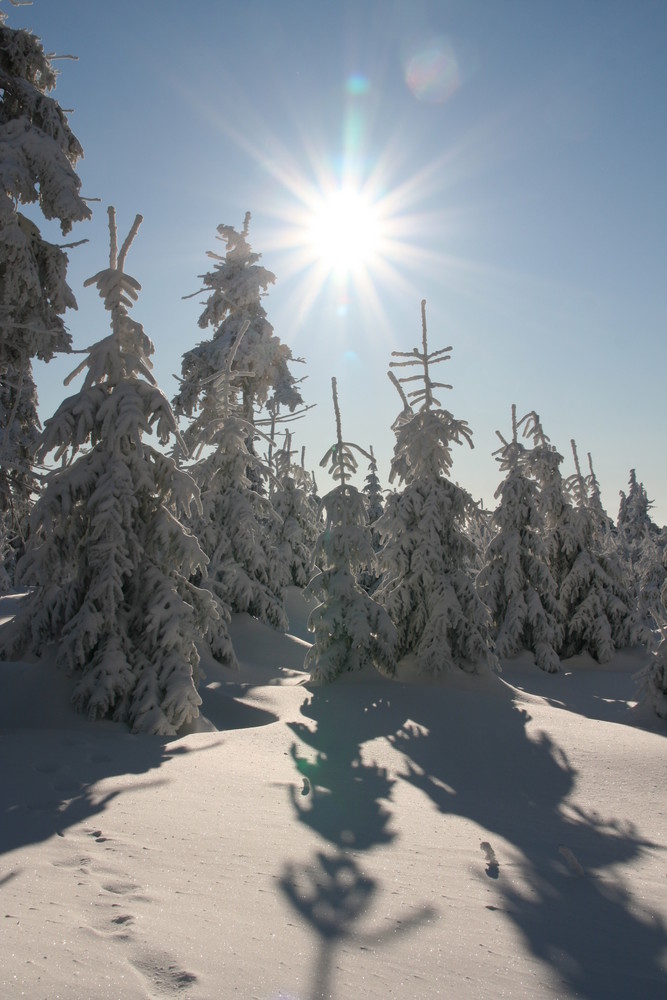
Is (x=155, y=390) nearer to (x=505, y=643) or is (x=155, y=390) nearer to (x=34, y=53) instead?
(x=34, y=53)

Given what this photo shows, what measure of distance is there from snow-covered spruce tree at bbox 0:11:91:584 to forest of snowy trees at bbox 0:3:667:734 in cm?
3

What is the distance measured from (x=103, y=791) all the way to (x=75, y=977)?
286cm

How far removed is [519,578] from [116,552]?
14.5 metres

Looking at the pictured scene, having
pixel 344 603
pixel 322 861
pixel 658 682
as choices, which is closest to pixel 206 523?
pixel 344 603

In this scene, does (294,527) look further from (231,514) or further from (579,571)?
(579,571)

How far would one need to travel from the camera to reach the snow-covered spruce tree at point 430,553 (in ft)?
42.0

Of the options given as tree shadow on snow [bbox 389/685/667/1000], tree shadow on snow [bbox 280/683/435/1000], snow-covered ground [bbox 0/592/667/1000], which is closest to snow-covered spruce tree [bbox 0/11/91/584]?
snow-covered ground [bbox 0/592/667/1000]

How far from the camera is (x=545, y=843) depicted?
4594 mm

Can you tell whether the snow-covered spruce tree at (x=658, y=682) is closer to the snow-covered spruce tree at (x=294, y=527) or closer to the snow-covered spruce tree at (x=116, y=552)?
the snow-covered spruce tree at (x=116, y=552)

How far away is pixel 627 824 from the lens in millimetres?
5215

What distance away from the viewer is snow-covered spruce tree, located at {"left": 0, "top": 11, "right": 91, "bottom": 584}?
8297 mm

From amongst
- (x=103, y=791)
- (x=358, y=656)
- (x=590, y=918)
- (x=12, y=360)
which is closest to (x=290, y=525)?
(x=358, y=656)

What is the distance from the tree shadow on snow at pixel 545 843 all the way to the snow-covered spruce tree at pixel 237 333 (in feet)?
55.4

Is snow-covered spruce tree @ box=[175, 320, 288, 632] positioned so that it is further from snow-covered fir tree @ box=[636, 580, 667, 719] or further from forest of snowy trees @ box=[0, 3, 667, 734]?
snow-covered fir tree @ box=[636, 580, 667, 719]
